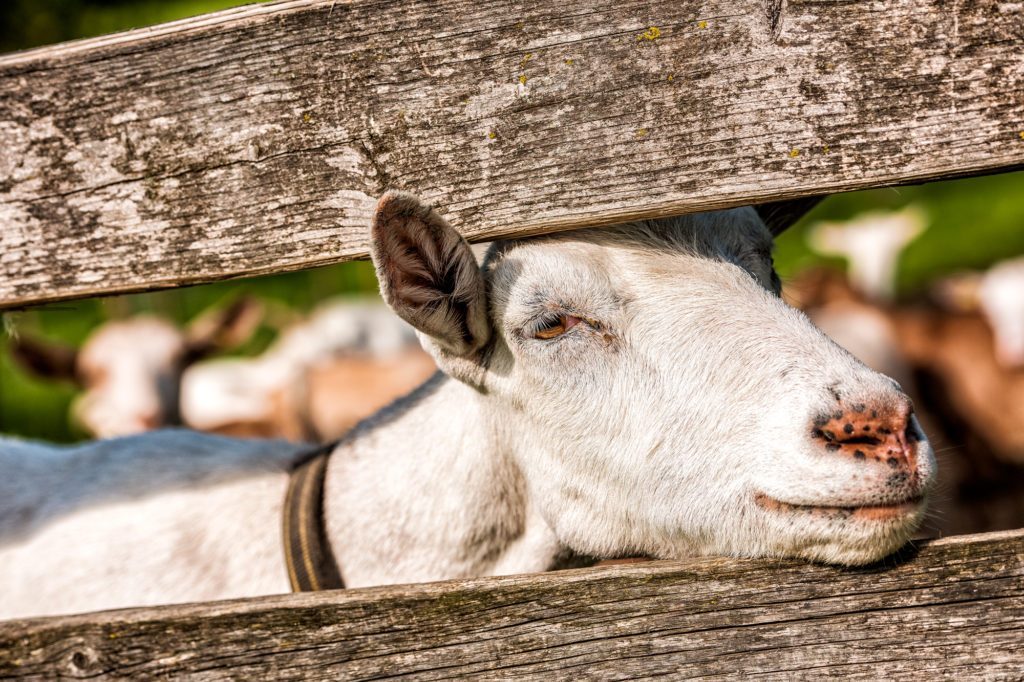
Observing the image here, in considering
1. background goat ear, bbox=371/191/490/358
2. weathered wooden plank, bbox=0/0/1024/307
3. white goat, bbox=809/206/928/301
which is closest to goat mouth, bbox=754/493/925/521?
weathered wooden plank, bbox=0/0/1024/307

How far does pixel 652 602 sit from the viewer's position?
1929 mm

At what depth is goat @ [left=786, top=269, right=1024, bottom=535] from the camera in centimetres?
1020

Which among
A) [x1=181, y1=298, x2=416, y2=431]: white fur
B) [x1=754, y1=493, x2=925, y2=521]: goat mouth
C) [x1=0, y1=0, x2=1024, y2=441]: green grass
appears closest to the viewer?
[x1=754, y1=493, x2=925, y2=521]: goat mouth

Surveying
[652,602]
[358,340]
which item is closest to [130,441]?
[652,602]

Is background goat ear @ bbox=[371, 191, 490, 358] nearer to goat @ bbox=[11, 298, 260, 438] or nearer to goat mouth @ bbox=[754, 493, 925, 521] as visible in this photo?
goat mouth @ bbox=[754, 493, 925, 521]

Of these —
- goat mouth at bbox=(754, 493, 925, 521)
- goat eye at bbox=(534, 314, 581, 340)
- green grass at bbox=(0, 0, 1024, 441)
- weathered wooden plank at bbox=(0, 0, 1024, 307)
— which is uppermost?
weathered wooden plank at bbox=(0, 0, 1024, 307)

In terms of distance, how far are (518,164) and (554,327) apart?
604 mm

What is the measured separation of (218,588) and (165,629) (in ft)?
3.05

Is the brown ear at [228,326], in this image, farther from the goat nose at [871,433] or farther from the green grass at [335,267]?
the green grass at [335,267]

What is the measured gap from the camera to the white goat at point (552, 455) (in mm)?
2088

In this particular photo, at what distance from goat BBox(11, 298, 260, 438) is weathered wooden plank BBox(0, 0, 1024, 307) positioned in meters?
6.94

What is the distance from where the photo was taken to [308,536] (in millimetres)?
2803

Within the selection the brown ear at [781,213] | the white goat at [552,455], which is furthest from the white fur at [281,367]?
the brown ear at [781,213]

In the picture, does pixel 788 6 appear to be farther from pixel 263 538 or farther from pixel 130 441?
pixel 130 441
